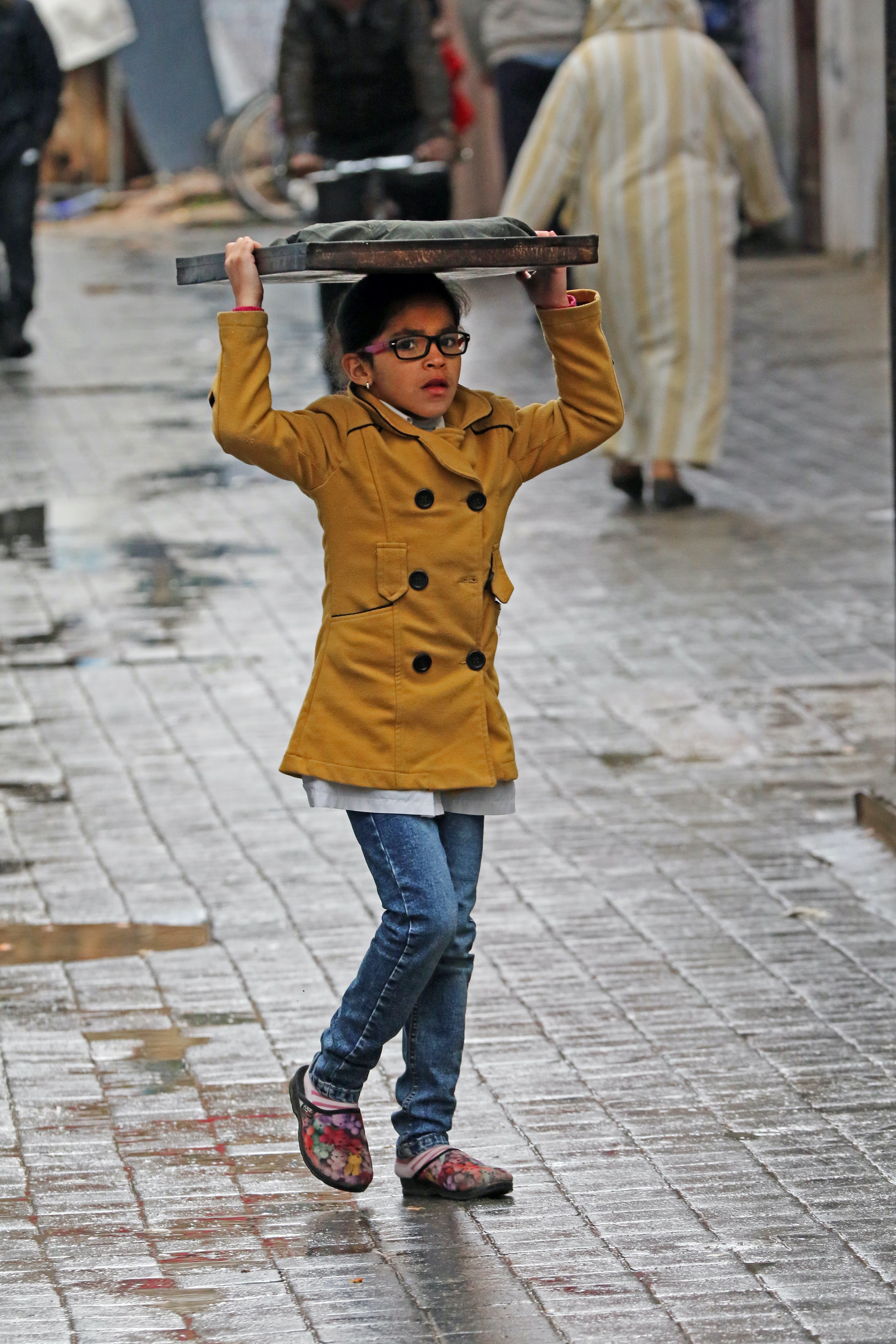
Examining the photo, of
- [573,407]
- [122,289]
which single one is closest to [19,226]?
[122,289]

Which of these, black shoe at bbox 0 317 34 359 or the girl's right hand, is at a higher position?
the girl's right hand

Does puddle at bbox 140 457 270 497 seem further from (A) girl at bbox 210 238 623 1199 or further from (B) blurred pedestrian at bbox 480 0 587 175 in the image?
(A) girl at bbox 210 238 623 1199

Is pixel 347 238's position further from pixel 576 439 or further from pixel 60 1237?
pixel 60 1237

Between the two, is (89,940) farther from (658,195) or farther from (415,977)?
(658,195)

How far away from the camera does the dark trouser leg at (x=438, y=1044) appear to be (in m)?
3.99

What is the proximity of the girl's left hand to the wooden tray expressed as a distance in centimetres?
13

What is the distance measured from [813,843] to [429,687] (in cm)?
233

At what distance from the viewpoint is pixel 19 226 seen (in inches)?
558

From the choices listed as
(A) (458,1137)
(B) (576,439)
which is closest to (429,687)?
(B) (576,439)

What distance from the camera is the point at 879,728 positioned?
6.89 m

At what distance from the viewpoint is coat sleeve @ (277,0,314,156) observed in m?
11.8

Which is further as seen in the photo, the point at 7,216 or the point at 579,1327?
the point at 7,216

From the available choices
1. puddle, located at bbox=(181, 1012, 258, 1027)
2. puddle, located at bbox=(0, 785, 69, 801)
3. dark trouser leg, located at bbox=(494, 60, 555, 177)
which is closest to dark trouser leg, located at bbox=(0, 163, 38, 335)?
dark trouser leg, located at bbox=(494, 60, 555, 177)

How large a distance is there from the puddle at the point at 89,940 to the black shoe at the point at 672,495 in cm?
500
